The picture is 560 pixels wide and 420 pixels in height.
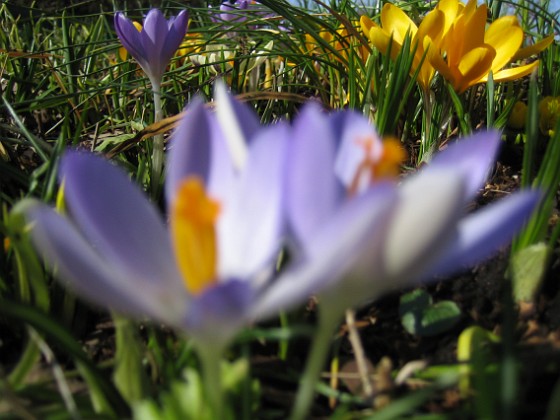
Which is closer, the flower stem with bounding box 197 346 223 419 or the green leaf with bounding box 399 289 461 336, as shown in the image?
the flower stem with bounding box 197 346 223 419

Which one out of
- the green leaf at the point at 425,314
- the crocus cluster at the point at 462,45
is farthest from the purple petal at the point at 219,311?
the crocus cluster at the point at 462,45

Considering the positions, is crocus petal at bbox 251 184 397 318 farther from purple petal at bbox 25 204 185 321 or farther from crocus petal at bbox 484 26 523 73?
crocus petal at bbox 484 26 523 73

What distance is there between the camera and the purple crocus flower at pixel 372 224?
29cm

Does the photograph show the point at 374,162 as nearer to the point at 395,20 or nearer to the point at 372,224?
the point at 372,224

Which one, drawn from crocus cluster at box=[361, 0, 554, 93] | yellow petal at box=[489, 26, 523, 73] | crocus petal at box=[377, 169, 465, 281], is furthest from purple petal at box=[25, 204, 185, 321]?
yellow petal at box=[489, 26, 523, 73]

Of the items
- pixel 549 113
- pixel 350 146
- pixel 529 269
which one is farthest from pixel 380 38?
pixel 350 146

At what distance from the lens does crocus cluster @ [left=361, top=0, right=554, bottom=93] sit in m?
0.98

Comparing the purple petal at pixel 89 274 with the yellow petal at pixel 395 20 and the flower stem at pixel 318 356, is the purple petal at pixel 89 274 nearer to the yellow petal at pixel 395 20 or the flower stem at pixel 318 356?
the flower stem at pixel 318 356

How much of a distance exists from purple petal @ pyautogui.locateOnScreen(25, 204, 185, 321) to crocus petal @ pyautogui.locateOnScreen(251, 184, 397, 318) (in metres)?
0.06

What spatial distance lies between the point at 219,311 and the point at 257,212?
0.10 metres

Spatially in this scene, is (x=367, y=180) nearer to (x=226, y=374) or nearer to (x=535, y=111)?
(x=226, y=374)

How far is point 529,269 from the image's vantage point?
0.62 meters

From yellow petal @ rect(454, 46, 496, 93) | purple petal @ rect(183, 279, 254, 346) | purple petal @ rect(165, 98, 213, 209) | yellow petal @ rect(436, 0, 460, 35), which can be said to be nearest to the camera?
purple petal @ rect(183, 279, 254, 346)

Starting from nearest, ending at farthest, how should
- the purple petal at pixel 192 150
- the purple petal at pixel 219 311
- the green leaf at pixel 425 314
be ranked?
1. the purple petal at pixel 219 311
2. the purple petal at pixel 192 150
3. the green leaf at pixel 425 314
